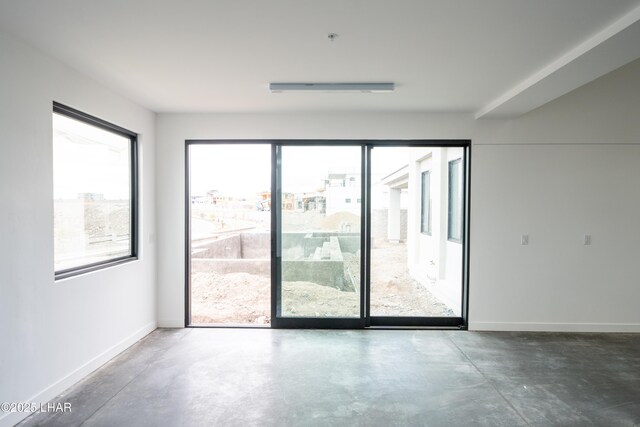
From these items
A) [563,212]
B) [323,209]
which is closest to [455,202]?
[563,212]

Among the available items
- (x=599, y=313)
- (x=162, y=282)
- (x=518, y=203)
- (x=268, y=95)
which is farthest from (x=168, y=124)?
(x=599, y=313)

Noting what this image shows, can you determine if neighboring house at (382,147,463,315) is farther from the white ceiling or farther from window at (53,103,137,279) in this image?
window at (53,103,137,279)

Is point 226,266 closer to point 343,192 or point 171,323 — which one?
point 171,323

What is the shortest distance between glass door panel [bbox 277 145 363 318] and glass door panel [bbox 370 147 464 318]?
0.26 meters

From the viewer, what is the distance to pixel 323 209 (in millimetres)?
4449

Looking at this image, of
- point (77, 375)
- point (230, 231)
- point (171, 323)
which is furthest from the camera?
point (230, 231)

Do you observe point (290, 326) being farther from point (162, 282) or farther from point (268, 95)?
point (268, 95)

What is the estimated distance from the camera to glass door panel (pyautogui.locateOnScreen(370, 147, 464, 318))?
452cm

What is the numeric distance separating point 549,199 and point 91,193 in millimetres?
4954

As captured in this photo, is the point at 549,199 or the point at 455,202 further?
the point at 455,202

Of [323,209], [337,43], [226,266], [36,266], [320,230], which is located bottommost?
[226,266]

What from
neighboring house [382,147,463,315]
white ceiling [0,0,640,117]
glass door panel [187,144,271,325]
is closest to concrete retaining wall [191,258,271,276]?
glass door panel [187,144,271,325]

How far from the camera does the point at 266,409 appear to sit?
261 cm

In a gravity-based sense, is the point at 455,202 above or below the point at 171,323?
above
